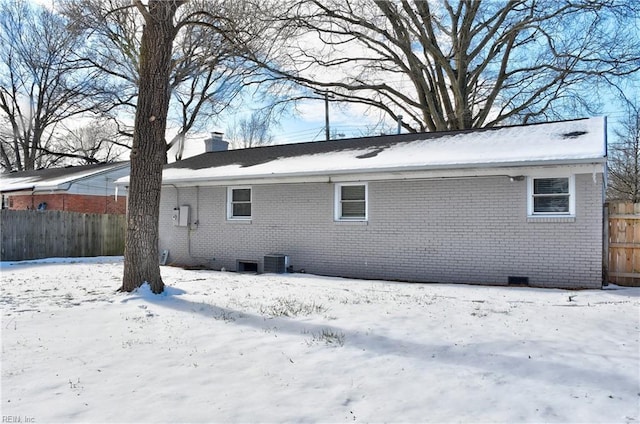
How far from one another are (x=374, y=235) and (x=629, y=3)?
1394cm

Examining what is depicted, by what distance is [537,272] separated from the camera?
9.70m

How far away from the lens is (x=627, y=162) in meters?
34.3

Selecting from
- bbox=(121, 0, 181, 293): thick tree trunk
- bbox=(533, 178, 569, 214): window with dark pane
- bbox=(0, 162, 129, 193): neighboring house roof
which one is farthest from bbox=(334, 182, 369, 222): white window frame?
bbox=(0, 162, 129, 193): neighboring house roof

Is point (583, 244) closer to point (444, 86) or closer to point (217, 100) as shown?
point (444, 86)

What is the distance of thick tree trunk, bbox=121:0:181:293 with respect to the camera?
805cm

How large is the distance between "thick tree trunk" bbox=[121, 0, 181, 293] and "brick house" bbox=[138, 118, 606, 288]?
14.1 ft

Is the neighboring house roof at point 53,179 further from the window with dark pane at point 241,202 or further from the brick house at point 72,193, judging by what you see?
the window with dark pane at point 241,202

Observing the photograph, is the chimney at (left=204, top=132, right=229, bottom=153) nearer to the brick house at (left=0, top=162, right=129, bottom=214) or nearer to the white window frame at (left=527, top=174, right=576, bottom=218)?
the brick house at (left=0, top=162, right=129, bottom=214)

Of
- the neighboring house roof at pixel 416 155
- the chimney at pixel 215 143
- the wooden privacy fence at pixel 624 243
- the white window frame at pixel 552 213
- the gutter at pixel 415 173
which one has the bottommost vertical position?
the wooden privacy fence at pixel 624 243

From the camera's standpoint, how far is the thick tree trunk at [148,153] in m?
8.05

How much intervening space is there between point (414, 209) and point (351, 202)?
1.70 metres

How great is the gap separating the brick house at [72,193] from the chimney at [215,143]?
5606 mm

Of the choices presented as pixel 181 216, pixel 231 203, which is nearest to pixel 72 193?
pixel 181 216

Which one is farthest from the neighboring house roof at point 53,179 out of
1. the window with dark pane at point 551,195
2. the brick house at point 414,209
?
the window with dark pane at point 551,195
